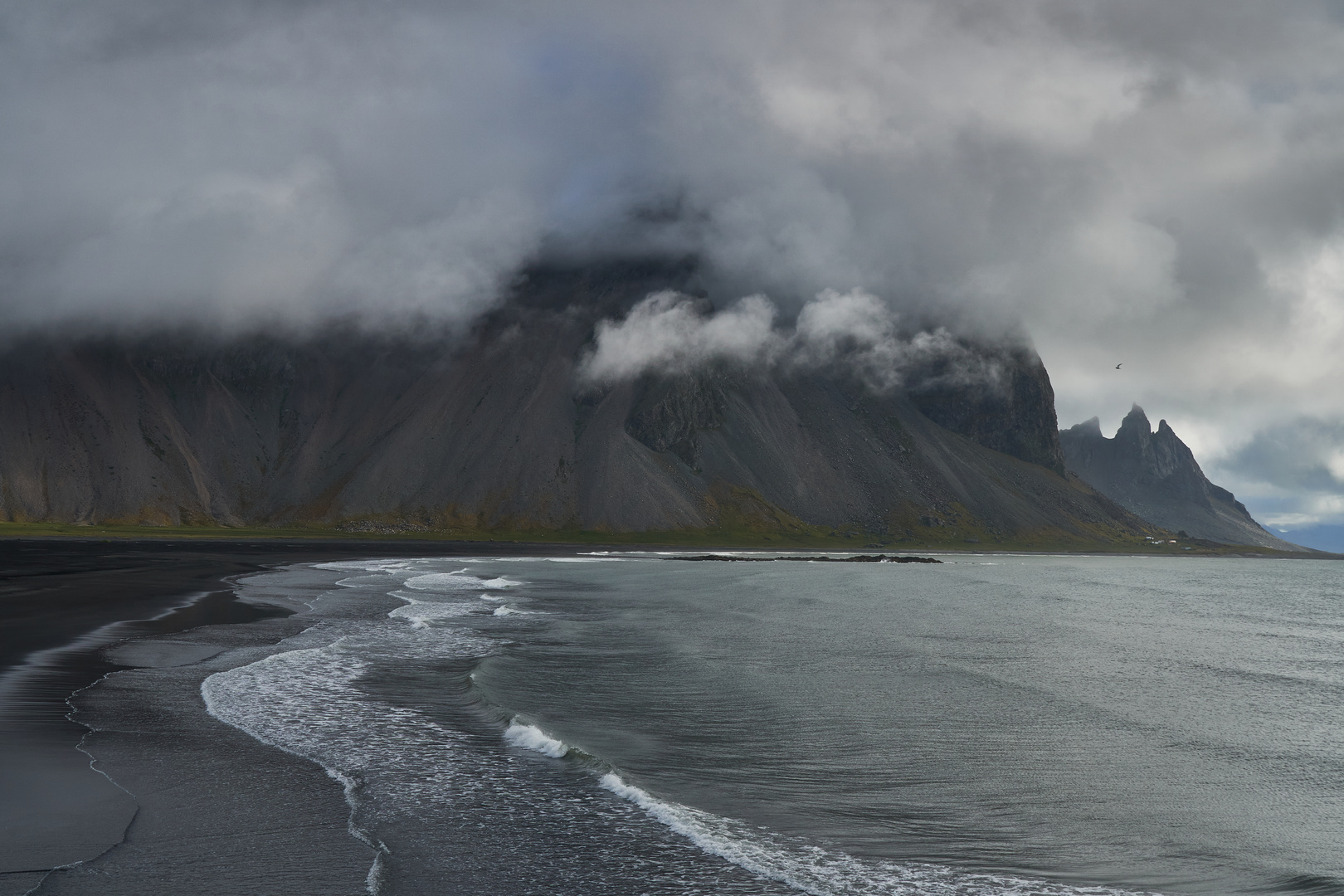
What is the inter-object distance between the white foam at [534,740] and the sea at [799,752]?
0.14 meters

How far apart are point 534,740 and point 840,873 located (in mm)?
10046

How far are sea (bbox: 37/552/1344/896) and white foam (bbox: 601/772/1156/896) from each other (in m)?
0.05

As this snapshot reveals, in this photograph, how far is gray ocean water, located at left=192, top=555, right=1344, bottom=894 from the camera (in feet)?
44.8

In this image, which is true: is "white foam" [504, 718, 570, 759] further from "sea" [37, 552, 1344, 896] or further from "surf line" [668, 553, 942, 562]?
"surf line" [668, 553, 942, 562]

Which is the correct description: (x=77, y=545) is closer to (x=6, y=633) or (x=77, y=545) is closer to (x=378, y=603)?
(x=378, y=603)

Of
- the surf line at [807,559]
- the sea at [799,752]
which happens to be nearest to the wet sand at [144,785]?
the sea at [799,752]

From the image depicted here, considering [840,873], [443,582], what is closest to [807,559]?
[443,582]

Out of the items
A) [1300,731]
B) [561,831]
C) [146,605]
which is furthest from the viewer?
[146,605]

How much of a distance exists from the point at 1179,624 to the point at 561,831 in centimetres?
5837

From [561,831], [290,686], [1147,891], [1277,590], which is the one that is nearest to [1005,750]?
[1147,891]

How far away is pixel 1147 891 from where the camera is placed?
13.0 m

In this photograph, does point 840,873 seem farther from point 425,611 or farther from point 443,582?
point 443,582

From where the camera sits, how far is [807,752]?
21250 mm

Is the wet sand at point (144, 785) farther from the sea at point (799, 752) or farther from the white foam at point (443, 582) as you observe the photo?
the white foam at point (443, 582)
